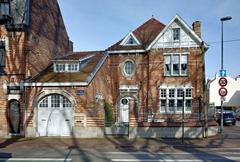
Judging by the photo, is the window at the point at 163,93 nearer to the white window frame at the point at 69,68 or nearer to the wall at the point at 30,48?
the white window frame at the point at 69,68

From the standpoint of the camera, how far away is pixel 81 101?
16422mm

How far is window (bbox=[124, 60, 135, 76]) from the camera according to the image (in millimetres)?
23219

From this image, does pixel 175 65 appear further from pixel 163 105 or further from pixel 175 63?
pixel 163 105

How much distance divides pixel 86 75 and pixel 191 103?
10.1 metres

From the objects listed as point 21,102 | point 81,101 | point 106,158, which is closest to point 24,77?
point 21,102

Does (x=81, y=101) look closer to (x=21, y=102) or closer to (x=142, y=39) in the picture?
(x=21, y=102)

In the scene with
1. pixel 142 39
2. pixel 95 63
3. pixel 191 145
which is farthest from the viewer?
pixel 142 39

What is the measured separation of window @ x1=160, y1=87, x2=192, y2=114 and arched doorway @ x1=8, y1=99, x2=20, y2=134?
488 inches

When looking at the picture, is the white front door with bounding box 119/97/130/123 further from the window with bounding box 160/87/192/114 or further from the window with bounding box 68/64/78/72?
the window with bounding box 68/64/78/72

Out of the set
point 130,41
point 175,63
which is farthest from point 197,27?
point 130,41

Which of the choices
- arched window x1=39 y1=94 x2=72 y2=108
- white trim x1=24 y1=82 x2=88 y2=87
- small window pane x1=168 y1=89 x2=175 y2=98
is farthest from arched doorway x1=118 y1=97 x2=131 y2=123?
white trim x1=24 y1=82 x2=88 y2=87

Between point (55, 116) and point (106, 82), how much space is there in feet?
22.6

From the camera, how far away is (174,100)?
21.3m

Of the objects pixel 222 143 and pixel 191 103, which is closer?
pixel 222 143
